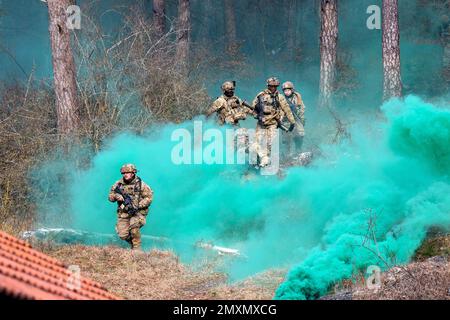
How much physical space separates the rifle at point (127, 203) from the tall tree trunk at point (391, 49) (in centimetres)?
893

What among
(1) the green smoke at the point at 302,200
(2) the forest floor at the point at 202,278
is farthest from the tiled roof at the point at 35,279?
(1) the green smoke at the point at 302,200

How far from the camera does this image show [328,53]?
20.6m

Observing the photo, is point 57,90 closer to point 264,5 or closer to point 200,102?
point 200,102

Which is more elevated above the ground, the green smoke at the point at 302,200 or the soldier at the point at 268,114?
the soldier at the point at 268,114

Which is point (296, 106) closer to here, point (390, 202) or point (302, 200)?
point (302, 200)

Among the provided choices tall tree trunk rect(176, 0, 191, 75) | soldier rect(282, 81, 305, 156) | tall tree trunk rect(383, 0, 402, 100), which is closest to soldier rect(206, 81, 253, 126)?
soldier rect(282, 81, 305, 156)

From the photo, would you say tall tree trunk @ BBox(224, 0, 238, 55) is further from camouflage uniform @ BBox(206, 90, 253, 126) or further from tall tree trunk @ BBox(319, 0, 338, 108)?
camouflage uniform @ BBox(206, 90, 253, 126)

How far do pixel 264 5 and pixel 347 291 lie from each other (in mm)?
27210

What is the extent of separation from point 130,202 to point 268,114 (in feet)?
13.3

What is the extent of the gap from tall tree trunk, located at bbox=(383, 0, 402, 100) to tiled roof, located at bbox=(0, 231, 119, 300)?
44.7 ft

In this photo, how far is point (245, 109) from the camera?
1545 cm

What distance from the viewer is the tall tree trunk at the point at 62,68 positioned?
49.8 feet

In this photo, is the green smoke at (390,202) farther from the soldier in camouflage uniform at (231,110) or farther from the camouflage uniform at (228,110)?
the camouflage uniform at (228,110)
